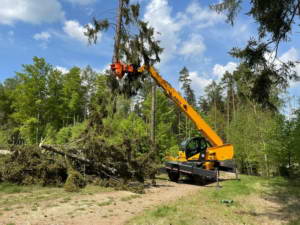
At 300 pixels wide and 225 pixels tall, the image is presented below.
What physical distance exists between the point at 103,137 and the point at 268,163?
1087 cm

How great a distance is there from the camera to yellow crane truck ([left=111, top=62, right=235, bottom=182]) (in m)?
11.7

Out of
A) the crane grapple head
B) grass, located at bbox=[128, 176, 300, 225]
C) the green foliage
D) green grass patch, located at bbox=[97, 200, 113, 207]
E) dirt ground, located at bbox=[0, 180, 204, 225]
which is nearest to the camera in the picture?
dirt ground, located at bbox=[0, 180, 204, 225]

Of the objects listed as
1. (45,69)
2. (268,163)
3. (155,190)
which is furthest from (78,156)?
(45,69)

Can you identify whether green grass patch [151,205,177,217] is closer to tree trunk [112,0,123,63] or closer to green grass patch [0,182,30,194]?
green grass patch [0,182,30,194]

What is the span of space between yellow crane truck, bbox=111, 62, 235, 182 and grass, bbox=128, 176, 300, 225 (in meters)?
2.35

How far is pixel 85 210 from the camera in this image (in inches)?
242

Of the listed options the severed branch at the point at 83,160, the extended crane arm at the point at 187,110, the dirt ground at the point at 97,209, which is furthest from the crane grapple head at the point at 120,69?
the dirt ground at the point at 97,209

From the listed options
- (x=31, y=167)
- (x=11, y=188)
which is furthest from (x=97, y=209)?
(x=31, y=167)

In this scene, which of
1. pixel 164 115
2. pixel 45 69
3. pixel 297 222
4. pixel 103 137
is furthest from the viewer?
pixel 45 69

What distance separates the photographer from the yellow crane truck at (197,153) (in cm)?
1168

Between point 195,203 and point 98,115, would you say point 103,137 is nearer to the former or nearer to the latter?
point 98,115

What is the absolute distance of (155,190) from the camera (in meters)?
9.80

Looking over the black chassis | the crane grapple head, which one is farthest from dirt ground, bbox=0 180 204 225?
the crane grapple head

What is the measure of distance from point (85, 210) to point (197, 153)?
7.46 m
